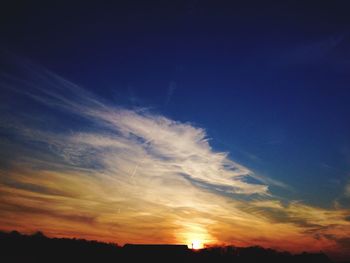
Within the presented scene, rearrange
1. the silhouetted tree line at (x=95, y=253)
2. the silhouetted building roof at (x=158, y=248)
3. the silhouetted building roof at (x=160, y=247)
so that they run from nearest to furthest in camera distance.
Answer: the silhouetted tree line at (x=95, y=253) → the silhouetted building roof at (x=158, y=248) → the silhouetted building roof at (x=160, y=247)

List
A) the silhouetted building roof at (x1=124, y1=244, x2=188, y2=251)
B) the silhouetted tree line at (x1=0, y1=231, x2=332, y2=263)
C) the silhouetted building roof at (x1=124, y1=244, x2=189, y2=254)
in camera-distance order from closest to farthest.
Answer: the silhouetted tree line at (x1=0, y1=231, x2=332, y2=263), the silhouetted building roof at (x1=124, y1=244, x2=189, y2=254), the silhouetted building roof at (x1=124, y1=244, x2=188, y2=251)

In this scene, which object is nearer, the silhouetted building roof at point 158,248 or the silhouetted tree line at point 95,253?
the silhouetted tree line at point 95,253

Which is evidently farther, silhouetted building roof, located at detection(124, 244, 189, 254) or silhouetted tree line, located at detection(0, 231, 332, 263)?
silhouetted building roof, located at detection(124, 244, 189, 254)

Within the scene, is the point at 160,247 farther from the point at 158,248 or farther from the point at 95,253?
the point at 95,253

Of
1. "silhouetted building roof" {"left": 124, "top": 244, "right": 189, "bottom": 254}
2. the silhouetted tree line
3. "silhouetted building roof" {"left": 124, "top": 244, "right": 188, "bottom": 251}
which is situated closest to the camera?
the silhouetted tree line

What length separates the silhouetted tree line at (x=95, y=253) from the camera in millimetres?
41938

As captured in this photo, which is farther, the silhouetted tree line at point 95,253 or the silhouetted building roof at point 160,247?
the silhouetted building roof at point 160,247

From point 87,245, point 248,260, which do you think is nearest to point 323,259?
point 248,260

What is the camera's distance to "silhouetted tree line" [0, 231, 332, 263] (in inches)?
1651

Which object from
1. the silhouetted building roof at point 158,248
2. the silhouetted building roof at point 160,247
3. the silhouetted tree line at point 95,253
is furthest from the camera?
the silhouetted building roof at point 160,247

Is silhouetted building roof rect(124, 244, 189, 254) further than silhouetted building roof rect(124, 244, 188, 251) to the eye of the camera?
No

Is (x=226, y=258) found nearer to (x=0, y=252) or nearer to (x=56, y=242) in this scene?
(x=56, y=242)

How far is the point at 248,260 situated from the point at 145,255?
1502 cm

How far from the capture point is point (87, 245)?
48.8m
